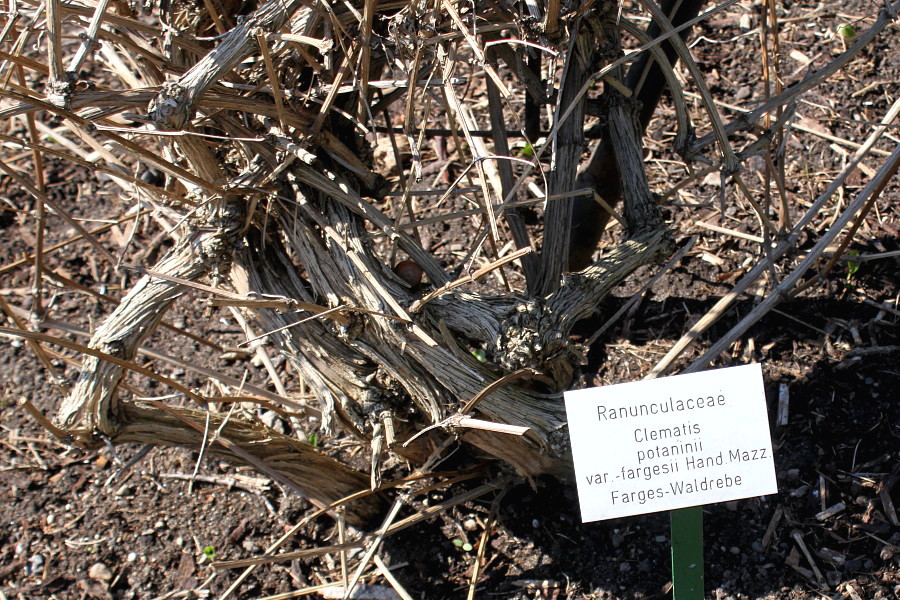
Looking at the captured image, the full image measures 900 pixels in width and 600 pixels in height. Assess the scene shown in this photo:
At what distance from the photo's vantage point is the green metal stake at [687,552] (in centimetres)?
121

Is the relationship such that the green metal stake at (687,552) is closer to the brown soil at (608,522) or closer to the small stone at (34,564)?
the brown soil at (608,522)

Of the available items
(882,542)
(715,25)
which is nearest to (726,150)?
(882,542)

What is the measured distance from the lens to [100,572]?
5.39 feet

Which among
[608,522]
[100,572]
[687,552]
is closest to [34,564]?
[100,572]

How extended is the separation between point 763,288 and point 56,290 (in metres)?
1.91

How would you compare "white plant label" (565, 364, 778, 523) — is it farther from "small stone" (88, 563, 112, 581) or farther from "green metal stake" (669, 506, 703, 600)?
"small stone" (88, 563, 112, 581)

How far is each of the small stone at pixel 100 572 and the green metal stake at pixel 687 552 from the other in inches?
46.6

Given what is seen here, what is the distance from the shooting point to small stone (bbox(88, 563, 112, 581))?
1.64 meters

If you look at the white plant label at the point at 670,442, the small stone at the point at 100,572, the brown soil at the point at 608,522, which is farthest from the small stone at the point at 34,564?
the white plant label at the point at 670,442

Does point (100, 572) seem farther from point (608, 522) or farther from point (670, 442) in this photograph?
point (670, 442)

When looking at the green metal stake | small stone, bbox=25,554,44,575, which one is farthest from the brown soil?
the green metal stake

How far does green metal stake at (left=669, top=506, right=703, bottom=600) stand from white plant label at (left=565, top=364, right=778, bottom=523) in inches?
2.6

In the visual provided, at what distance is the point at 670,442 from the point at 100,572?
126 cm

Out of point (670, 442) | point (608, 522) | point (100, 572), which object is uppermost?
point (670, 442)
